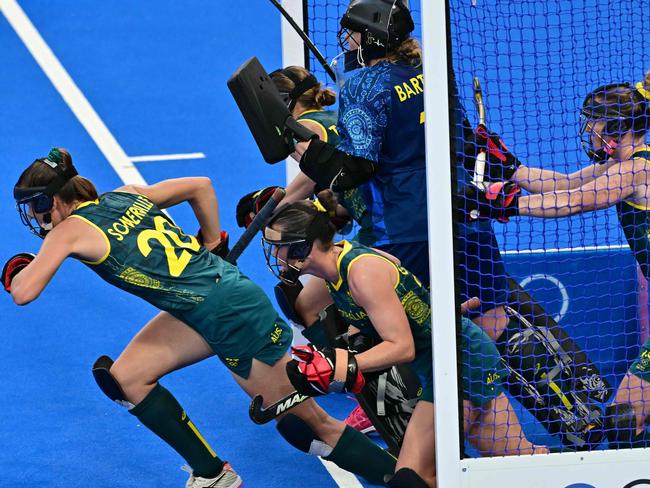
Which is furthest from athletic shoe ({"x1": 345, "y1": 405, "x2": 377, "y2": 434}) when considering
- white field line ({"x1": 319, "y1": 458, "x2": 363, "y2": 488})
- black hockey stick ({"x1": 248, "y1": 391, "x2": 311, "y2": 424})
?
black hockey stick ({"x1": 248, "y1": 391, "x2": 311, "y2": 424})

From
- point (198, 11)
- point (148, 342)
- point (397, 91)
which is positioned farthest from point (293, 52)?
point (198, 11)

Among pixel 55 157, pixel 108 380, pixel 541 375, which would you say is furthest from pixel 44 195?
pixel 541 375

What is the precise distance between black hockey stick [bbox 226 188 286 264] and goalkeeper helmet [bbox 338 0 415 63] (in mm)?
914

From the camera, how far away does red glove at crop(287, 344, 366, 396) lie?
4.50 m

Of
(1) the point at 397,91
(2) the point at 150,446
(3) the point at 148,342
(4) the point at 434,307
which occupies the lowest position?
(2) the point at 150,446

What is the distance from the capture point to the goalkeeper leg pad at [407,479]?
4656 mm

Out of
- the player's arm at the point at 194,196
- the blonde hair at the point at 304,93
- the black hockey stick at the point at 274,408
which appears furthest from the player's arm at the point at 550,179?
the player's arm at the point at 194,196

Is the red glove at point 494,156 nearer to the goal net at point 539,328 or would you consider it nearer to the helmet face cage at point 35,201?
the goal net at point 539,328

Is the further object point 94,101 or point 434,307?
point 94,101

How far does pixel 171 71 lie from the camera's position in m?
11.1

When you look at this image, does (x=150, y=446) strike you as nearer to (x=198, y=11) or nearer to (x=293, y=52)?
(x=293, y=52)

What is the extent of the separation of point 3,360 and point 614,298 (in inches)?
137

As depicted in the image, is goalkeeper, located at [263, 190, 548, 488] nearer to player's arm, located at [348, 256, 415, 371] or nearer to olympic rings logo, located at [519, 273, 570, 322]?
player's arm, located at [348, 256, 415, 371]

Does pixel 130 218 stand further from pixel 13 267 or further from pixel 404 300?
pixel 404 300
